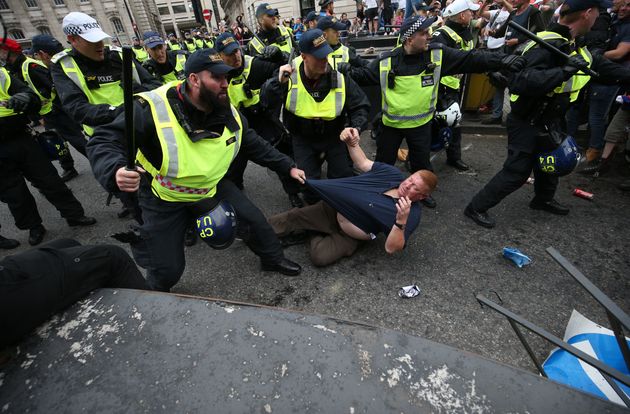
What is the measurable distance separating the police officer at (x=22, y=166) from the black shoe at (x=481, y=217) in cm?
441

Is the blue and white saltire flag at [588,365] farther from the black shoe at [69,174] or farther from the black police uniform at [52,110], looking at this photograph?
the black shoe at [69,174]

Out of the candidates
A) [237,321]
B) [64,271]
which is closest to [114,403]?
[237,321]

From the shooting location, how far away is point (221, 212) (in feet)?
6.91

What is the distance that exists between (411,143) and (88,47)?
10.6 feet

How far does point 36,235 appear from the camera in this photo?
3.56 metres

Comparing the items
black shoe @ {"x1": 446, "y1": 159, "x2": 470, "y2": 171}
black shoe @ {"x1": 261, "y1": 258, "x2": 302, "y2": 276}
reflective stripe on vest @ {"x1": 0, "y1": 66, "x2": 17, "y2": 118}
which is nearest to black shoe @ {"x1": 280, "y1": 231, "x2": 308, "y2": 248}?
black shoe @ {"x1": 261, "y1": 258, "x2": 302, "y2": 276}

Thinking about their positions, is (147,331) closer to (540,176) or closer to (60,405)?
(60,405)

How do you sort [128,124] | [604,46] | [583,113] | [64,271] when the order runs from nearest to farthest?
1. [64,271]
2. [128,124]
3. [604,46]
4. [583,113]

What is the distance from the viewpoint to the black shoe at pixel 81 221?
3.70 metres

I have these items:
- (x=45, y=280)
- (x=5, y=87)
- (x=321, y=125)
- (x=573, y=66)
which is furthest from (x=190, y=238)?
(x=573, y=66)

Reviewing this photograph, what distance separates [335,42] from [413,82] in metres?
1.82

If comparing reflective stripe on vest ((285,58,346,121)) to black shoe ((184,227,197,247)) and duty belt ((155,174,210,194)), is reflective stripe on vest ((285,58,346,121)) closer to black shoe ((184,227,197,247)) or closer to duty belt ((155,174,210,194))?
duty belt ((155,174,210,194))

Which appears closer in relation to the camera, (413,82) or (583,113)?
(413,82)

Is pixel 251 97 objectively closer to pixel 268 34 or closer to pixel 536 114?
pixel 268 34
